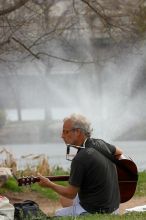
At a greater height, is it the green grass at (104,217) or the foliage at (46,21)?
the foliage at (46,21)

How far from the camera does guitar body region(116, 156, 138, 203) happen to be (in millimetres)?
7941

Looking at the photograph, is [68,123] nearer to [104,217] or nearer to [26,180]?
[26,180]

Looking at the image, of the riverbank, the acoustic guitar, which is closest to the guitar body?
the acoustic guitar

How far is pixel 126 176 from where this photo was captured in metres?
8.13

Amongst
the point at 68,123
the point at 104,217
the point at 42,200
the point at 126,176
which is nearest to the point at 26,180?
the point at 68,123

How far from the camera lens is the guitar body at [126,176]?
7.94 metres

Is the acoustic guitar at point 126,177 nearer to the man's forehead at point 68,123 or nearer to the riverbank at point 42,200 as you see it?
the man's forehead at point 68,123

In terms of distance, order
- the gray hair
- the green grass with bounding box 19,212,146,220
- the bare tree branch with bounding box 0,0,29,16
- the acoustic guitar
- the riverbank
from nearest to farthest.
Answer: the green grass with bounding box 19,212,146,220 < the gray hair < the acoustic guitar < the riverbank < the bare tree branch with bounding box 0,0,29,16

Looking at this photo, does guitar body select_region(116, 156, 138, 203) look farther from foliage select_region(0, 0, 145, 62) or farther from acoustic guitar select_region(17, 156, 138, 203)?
foliage select_region(0, 0, 145, 62)

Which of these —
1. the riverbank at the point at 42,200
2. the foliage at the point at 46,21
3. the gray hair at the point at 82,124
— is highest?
the foliage at the point at 46,21

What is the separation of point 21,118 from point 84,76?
18.2 feet

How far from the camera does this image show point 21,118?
116 feet

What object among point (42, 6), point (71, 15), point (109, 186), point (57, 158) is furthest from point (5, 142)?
point (109, 186)

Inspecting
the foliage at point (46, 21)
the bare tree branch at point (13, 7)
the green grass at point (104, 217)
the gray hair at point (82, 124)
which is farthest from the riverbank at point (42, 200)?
the green grass at point (104, 217)
